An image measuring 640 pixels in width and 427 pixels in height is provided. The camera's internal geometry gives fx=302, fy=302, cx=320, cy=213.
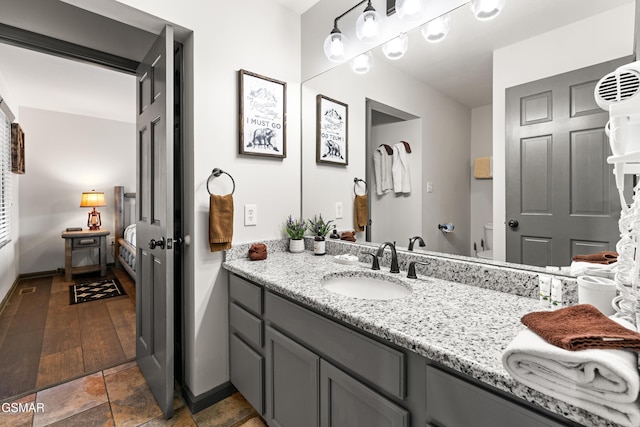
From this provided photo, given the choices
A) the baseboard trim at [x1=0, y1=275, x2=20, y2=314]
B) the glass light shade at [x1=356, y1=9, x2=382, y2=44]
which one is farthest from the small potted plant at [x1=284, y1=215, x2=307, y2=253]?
the baseboard trim at [x1=0, y1=275, x2=20, y2=314]

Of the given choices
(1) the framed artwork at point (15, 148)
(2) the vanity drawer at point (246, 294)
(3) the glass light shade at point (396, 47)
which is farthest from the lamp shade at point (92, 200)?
(3) the glass light shade at point (396, 47)

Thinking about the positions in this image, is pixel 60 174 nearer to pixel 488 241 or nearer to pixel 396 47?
pixel 396 47

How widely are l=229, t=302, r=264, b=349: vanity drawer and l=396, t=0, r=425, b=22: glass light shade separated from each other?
167 centimetres

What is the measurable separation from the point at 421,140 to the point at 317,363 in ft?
3.79

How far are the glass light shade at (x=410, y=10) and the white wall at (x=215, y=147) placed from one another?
874 mm

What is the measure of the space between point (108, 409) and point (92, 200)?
385cm

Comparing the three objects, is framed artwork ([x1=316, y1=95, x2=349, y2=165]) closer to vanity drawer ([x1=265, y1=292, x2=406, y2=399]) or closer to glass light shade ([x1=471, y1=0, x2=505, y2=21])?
glass light shade ([x1=471, y1=0, x2=505, y2=21])

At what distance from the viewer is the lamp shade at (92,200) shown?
451 cm

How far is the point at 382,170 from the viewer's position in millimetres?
1780

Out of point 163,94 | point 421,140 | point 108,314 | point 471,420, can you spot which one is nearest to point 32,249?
point 108,314

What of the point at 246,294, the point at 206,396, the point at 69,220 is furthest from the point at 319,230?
the point at 69,220

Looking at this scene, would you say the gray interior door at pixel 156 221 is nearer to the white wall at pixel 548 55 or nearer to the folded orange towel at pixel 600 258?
the white wall at pixel 548 55

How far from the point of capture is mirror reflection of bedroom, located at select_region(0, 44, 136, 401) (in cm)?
238

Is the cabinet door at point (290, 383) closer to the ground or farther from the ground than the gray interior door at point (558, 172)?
closer to the ground
